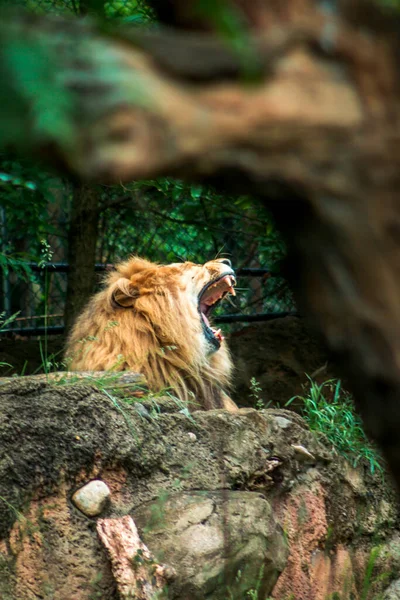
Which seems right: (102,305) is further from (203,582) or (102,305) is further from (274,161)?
(274,161)

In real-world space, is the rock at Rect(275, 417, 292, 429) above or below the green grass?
above

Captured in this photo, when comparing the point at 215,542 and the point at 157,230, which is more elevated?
the point at 157,230

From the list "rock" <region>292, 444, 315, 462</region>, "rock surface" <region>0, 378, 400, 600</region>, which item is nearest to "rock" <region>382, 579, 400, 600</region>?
"rock surface" <region>0, 378, 400, 600</region>

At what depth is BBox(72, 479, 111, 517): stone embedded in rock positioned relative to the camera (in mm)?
3582

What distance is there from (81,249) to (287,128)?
19.6ft

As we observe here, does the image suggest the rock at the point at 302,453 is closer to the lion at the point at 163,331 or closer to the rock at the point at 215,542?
the rock at the point at 215,542

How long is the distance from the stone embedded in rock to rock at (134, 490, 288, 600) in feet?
0.60

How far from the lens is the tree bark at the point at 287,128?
1.28 meters

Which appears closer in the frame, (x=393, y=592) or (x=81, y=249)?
(x=393, y=592)

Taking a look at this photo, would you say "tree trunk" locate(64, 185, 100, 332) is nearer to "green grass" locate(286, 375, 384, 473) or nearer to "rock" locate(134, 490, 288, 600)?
"green grass" locate(286, 375, 384, 473)

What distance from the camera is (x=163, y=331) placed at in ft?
18.3

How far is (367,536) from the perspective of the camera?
4.91m

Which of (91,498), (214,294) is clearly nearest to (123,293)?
(214,294)

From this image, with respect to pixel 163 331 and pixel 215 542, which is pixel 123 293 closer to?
pixel 163 331
